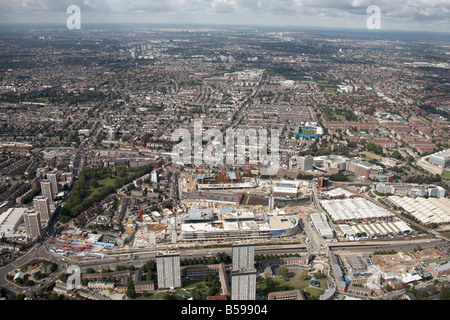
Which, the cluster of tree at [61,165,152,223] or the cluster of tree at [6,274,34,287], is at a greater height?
the cluster of tree at [61,165,152,223]

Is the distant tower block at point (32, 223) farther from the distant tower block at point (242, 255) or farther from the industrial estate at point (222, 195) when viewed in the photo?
the distant tower block at point (242, 255)

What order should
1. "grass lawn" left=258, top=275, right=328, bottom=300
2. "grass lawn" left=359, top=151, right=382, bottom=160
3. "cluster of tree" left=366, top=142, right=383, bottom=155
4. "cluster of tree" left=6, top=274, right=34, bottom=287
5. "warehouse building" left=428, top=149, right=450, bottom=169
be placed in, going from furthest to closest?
"cluster of tree" left=366, top=142, right=383, bottom=155, "grass lawn" left=359, top=151, right=382, bottom=160, "warehouse building" left=428, top=149, right=450, bottom=169, "cluster of tree" left=6, top=274, right=34, bottom=287, "grass lawn" left=258, top=275, right=328, bottom=300

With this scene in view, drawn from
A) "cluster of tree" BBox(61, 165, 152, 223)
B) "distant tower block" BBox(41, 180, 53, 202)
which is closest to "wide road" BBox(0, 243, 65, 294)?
"cluster of tree" BBox(61, 165, 152, 223)

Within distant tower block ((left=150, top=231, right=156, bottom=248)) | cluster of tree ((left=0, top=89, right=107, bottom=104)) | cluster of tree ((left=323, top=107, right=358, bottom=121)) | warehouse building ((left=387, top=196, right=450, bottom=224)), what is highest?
cluster of tree ((left=0, top=89, right=107, bottom=104))

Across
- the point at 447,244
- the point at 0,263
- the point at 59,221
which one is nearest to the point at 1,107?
the point at 59,221

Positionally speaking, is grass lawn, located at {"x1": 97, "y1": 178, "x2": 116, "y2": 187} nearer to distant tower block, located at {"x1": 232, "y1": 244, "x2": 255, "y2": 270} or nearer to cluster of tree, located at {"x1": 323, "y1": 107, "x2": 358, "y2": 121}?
distant tower block, located at {"x1": 232, "y1": 244, "x2": 255, "y2": 270}

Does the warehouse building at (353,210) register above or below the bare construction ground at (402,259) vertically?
above

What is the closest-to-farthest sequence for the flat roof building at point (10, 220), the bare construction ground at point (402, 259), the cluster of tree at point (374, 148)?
1. the bare construction ground at point (402, 259)
2. the flat roof building at point (10, 220)
3. the cluster of tree at point (374, 148)

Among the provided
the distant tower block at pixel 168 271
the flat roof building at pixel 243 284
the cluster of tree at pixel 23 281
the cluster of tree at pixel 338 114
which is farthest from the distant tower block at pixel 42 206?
the cluster of tree at pixel 338 114

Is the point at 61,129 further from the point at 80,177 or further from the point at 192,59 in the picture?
the point at 192,59
